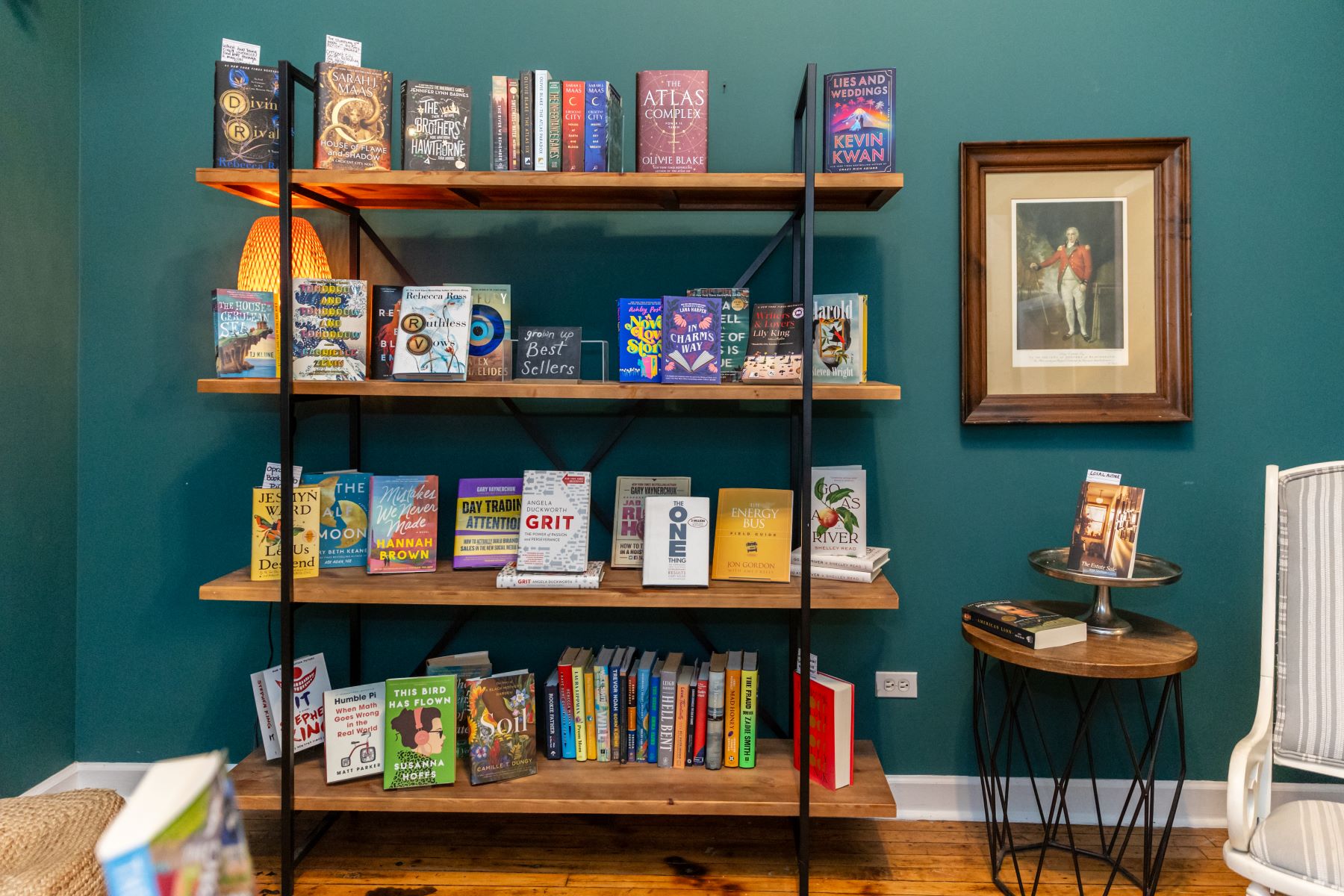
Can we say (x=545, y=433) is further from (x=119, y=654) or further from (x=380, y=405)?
(x=119, y=654)

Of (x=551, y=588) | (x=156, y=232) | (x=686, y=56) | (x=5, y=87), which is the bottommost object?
(x=551, y=588)

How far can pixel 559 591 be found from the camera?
1.97 meters

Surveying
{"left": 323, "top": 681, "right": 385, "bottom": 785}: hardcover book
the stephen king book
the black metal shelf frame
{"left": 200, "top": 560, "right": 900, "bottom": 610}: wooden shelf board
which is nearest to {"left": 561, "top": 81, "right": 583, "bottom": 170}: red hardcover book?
the black metal shelf frame

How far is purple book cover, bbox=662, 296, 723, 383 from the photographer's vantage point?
200 centimetres

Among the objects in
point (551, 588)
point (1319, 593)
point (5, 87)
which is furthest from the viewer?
point (5, 87)

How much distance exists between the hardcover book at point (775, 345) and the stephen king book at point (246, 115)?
1287 mm

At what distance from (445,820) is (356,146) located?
6.30ft

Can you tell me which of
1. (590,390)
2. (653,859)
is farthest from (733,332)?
(653,859)

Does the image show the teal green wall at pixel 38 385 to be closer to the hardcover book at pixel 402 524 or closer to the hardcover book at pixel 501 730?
the hardcover book at pixel 402 524

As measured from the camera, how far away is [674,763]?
6.91ft

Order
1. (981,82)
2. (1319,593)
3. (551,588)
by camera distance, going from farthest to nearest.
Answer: (981,82) → (551,588) → (1319,593)

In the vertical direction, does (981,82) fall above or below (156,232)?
above

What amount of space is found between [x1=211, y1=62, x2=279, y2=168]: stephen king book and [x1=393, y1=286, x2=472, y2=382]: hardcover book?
0.50 meters

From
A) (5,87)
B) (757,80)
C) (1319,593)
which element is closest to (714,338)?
(757,80)
